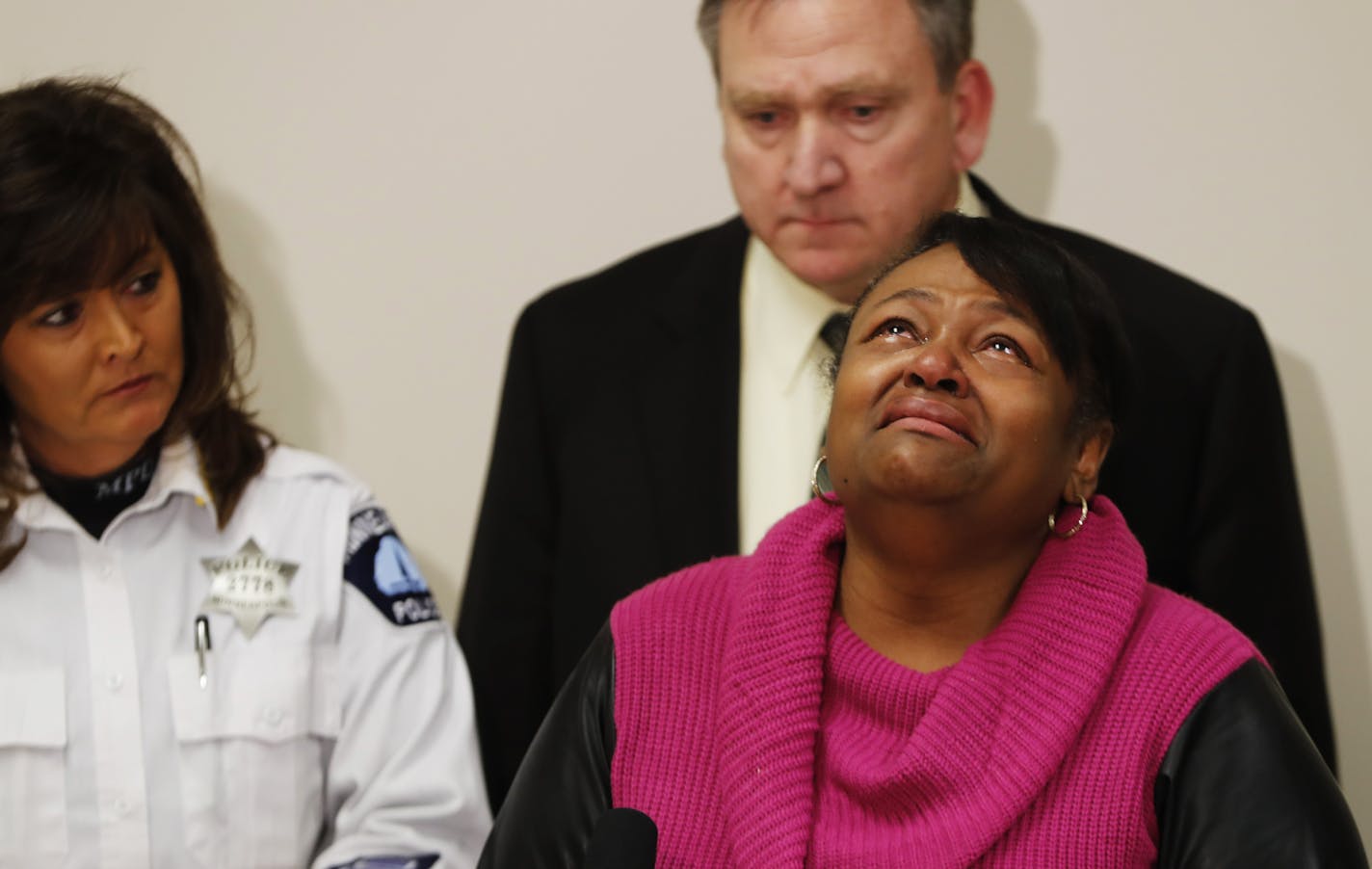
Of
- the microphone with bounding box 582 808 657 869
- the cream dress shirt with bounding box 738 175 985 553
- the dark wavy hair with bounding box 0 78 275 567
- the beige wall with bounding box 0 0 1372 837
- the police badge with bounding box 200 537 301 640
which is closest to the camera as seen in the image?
the microphone with bounding box 582 808 657 869

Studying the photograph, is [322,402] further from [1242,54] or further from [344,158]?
[1242,54]

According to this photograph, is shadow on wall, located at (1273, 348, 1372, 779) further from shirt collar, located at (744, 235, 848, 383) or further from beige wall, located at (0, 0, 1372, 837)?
shirt collar, located at (744, 235, 848, 383)

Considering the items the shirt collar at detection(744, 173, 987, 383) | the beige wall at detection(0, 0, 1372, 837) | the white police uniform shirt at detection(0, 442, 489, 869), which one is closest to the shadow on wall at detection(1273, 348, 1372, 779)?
the beige wall at detection(0, 0, 1372, 837)

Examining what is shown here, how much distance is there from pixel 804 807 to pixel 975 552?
0.96 ft

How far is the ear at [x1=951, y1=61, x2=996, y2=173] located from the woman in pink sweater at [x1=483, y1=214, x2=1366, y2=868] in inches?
26.4

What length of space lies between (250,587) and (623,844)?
43.0 inches

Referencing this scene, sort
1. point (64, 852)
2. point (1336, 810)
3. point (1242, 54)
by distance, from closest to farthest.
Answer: point (1336, 810), point (64, 852), point (1242, 54)

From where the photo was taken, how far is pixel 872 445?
1507mm

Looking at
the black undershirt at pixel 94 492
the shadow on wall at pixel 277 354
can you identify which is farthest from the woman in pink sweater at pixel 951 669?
the shadow on wall at pixel 277 354

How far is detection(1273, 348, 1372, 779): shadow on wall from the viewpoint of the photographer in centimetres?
256

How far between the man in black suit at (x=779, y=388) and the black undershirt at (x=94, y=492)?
519 millimetres

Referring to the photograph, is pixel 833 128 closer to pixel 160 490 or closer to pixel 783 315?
pixel 783 315

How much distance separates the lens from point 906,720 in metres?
1.50

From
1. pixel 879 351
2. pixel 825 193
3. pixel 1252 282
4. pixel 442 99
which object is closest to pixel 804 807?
pixel 879 351
